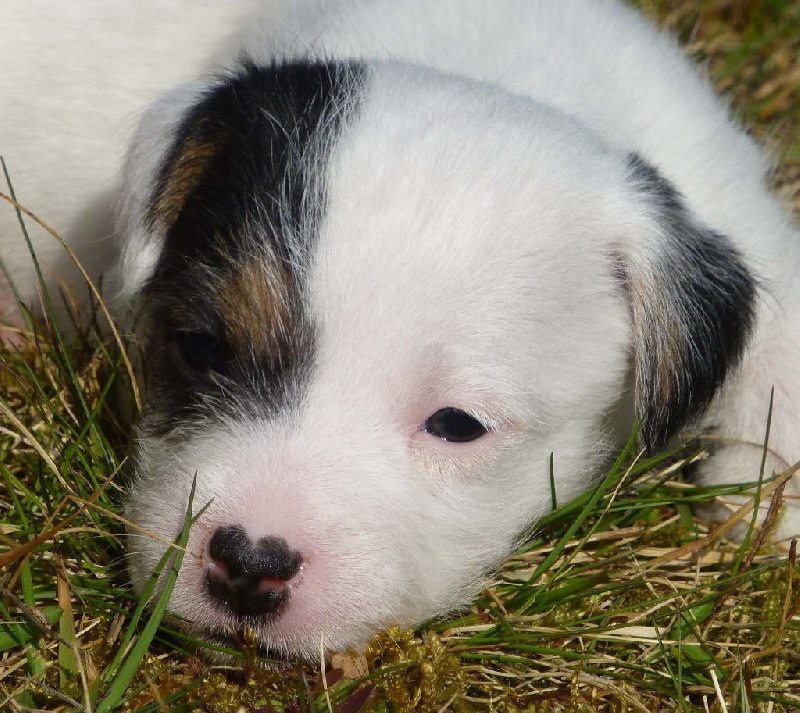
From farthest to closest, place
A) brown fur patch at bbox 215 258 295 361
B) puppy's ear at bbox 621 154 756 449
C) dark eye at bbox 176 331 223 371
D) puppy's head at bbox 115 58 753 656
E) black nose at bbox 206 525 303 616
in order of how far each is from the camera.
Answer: puppy's ear at bbox 621 154 756 449 → dark eye at bbox 176 331 223 371 → brown fur patch at bbox 215 258 295 361 → puppy's head at bbox 115 58 753 656 → black nose at bbox 206 525 303 616

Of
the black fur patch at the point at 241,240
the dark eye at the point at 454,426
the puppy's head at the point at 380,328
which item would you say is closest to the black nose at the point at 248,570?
the puppy's head at the point at 380,328

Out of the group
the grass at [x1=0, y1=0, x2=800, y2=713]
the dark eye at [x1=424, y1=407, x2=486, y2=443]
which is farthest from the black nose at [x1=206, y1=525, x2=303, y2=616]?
the dark eye at [x1=424, y1=407, x2=486, y2=443]

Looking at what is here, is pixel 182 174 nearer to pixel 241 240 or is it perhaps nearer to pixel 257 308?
pixel 241 240

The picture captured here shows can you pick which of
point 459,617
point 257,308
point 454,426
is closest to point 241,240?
point 257,308

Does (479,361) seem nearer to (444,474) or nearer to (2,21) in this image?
(444,474)

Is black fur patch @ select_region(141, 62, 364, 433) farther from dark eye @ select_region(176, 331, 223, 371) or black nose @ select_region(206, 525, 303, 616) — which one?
black nose @ select_region(206, 525, 303, 616)

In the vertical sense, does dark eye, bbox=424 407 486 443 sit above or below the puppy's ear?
below
